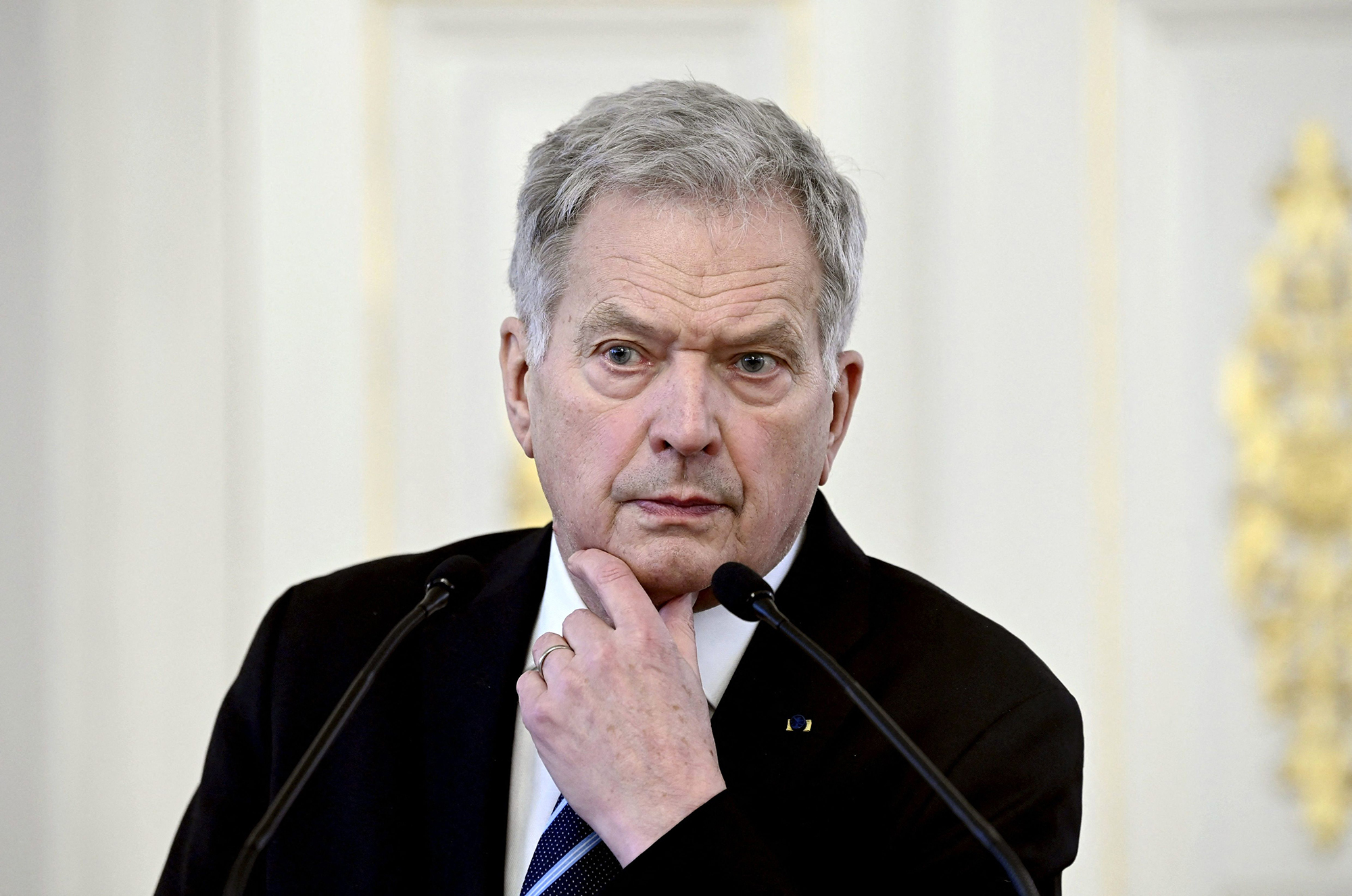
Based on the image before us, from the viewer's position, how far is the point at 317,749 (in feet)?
3.50

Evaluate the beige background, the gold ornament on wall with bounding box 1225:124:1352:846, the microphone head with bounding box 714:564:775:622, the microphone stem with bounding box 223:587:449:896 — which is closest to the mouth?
the microphone head with bounding box 714:564:775:622

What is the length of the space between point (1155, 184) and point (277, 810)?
86.6 inches

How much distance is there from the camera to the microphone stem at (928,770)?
1013 millimetres

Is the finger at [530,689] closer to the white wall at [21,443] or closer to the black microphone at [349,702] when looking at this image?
the black microphone at [349,702]

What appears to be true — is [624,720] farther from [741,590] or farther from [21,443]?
[21,443]

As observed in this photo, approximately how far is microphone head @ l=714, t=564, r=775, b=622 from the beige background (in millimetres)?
1455

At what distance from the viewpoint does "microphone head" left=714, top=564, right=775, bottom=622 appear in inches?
46.3

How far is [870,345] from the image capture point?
2.64 metres

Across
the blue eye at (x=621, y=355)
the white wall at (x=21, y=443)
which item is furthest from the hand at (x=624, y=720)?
the white wall at (x=21, y=443)

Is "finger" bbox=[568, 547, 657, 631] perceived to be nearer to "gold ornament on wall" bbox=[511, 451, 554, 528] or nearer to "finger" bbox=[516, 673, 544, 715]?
"finger" bbox=[516, 673, 544, 715]

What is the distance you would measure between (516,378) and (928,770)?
2.21 ft

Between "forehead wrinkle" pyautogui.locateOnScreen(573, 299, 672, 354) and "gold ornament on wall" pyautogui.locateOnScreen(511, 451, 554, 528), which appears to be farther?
"gold ornament on wall" pyautogui.locateOnScreen(511, 451, 554, 528)

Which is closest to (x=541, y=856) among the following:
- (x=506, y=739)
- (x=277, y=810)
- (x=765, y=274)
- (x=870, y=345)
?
(x=506, y=739)

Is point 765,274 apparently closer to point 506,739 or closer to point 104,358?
point 506,739
